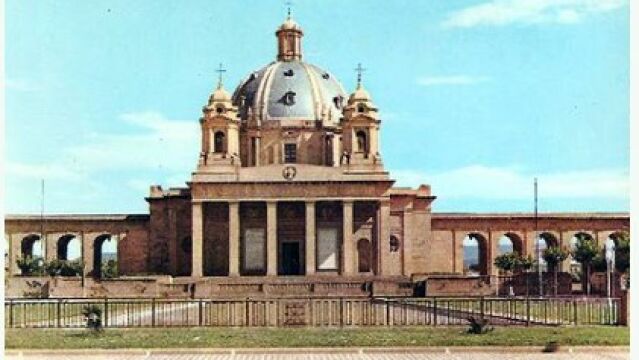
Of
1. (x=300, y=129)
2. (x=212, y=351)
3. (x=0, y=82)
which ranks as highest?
(x=300, y=129)

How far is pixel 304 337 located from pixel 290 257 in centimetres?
4058

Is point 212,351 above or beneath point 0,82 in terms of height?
beneath

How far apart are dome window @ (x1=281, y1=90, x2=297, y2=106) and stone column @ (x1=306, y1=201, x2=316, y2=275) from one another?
10.2 m

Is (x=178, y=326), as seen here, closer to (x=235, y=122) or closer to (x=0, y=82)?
(x=0, y=82)

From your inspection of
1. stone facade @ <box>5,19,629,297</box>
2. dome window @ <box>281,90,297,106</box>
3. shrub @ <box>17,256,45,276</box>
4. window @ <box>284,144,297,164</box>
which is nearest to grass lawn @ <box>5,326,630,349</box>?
stone facade @ <box>5,19,629,297</box>

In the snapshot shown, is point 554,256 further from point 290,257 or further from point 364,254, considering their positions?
point 290,257

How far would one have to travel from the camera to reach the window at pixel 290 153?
225ft

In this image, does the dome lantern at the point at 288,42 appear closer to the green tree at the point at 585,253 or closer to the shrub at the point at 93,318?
the green tree at the point at 585,253

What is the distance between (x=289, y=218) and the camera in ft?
211

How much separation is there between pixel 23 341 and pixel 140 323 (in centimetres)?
486

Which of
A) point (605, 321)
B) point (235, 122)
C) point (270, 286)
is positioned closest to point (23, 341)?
point (605, 321)

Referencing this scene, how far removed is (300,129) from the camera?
2699 inches

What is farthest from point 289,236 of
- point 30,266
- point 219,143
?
point 30,266
